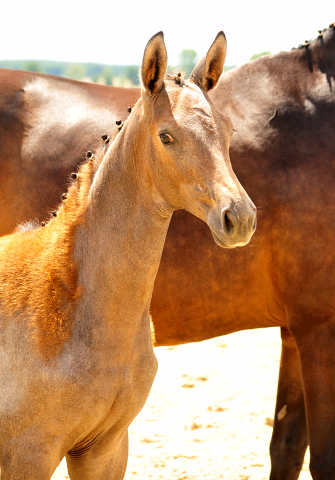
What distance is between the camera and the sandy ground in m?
4.26

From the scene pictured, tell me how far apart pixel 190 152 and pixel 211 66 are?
0.52 meters

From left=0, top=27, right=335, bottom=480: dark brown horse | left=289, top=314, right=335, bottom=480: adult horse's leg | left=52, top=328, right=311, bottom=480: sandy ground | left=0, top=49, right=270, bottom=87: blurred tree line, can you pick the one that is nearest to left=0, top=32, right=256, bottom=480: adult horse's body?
left=0, top=27, right=335, bottom=480: dark brown horse

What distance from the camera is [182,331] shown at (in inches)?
146

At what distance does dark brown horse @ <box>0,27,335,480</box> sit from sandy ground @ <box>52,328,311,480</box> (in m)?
0.56

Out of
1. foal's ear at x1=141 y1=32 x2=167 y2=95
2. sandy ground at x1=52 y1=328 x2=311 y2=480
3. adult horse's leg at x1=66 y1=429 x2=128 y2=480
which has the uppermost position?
foal's ear at x1=141 y1=32 x2=167 y2=95

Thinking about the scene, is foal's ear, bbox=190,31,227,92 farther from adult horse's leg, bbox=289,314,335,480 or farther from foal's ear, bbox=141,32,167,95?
adult horse's leg, bbox=289,314,335,480

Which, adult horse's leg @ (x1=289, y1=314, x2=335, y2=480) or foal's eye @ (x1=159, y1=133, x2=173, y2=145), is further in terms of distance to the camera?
adult horse's leg @ (x1=289, y1=314, x2=335, y2=480)

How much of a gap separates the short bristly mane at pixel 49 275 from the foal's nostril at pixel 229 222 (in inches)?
27.6

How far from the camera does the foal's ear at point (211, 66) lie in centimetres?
256

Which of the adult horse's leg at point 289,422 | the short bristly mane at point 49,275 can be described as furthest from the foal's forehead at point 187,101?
the adult horse's leg at point 289,422

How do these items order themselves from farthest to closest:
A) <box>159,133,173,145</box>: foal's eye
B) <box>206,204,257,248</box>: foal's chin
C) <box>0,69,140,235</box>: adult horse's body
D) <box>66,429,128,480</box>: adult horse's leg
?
<box>0,69,140,235</box>: adult horse's body → <box>66,429,128,480</box>: adult horse's leg → <box>159,133,173,145</box>: foal's eye → <box>206,204,257,248</box>: foal's chin

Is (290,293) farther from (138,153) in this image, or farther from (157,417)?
(157,417)

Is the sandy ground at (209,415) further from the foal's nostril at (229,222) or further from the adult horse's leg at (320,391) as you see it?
the foal's nostril at (229,222)

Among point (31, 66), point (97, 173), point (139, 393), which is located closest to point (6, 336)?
point (139, 393)
